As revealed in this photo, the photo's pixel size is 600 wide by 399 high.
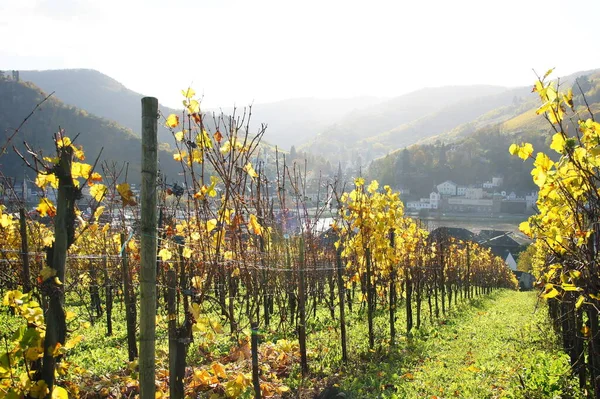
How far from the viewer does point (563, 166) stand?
9.29 feet

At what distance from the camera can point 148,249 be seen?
9.02 feet

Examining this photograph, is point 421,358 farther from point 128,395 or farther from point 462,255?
point 462,255

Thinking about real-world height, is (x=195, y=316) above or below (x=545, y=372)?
above

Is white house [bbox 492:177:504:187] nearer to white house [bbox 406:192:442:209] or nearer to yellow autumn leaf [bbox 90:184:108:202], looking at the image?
white house [bbox 406:192:442:209]

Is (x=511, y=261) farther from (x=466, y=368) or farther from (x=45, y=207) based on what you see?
(x=45, y=207)

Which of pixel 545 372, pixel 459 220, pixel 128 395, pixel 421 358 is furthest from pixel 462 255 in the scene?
pixel 459 220

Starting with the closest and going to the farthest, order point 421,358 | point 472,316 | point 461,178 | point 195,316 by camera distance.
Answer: point 195,316 → point 421,358 → point 472,316 → point 461,178

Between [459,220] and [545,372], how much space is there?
9923 cm

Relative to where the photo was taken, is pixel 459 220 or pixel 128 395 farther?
pixel 459 220

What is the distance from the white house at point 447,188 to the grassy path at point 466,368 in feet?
374

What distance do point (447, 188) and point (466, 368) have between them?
4717 inches

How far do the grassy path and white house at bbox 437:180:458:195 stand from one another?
4486 inches

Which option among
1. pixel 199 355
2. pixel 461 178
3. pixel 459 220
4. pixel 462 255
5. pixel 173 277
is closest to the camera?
pixel 173 277

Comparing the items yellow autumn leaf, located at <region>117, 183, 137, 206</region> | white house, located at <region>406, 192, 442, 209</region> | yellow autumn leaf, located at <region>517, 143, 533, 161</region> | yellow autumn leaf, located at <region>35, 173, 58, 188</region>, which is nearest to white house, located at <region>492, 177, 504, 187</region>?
white house, located at <region>406, 192, 442, 209</region>
